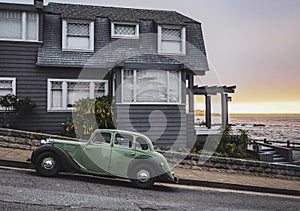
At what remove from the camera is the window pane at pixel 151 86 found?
14.0m

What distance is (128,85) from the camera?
13.9 m

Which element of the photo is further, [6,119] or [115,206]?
[6,119]

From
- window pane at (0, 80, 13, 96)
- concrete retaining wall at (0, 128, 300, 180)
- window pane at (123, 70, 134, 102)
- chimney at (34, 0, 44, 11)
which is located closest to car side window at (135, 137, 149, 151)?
concrete retaining wall at (0, 128, 300, 180)

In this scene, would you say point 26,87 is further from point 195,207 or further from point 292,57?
point 292,57

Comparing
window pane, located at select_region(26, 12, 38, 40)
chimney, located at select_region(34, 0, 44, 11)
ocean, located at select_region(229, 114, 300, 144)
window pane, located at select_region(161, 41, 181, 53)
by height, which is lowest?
ocean, located at select_region(229, 114, 300, 144)

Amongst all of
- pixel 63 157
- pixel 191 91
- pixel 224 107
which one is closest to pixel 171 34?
pixel 191 91

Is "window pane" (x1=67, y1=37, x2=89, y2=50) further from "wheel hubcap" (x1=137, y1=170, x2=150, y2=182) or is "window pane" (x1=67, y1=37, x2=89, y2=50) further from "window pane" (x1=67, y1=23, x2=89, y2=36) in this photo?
"wheel hubcap" (x1=137, y1=170, x2=150, y2=182)

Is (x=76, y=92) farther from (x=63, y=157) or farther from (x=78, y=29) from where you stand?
(x=63, y=157)

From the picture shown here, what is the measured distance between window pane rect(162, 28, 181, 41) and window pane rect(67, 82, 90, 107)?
478 centimetres

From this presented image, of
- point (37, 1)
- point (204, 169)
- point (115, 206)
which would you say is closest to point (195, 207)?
point (115, 206)

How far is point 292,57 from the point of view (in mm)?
18969

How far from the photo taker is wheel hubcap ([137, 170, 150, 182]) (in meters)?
8.09

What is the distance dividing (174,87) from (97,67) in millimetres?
3863

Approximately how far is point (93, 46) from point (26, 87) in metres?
3.75
